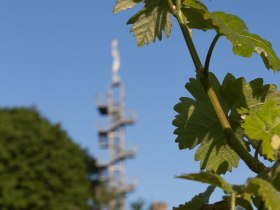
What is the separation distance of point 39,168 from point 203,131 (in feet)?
62.3

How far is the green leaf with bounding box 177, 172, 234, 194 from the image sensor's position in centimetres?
45

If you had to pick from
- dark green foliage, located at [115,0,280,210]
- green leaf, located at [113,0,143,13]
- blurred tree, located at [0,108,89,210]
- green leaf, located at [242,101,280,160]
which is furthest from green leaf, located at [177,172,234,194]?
blurred tree, located at [0,108,89,210]

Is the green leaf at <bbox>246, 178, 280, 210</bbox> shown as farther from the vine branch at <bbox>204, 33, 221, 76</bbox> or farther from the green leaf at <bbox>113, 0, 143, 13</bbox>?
the green leaf at <bbox>113, 0, 143, 13</bbox>

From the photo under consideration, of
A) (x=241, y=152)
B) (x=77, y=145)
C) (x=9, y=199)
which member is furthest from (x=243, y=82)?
(x=77, y=145)

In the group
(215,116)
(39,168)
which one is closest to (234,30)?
(215,116)

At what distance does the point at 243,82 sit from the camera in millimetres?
683

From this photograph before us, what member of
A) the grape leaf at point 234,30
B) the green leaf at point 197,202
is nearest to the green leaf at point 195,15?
the grape leaf at point 234,30

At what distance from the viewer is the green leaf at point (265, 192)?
0.43 m

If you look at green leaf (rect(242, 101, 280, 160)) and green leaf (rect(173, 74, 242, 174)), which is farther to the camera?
green leaf (rect(173, 74, 242, 174))

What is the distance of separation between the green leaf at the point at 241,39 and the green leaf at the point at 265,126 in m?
0.04

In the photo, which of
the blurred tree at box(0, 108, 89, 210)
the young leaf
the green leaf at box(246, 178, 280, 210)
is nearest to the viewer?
the green leaf at box(246, 178, 280, 210)

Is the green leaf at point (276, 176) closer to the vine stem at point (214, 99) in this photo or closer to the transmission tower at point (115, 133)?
the vine stem at point (214, 99)

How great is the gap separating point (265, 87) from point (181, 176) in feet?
0.83

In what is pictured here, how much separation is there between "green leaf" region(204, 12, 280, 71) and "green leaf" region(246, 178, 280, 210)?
15 cm
